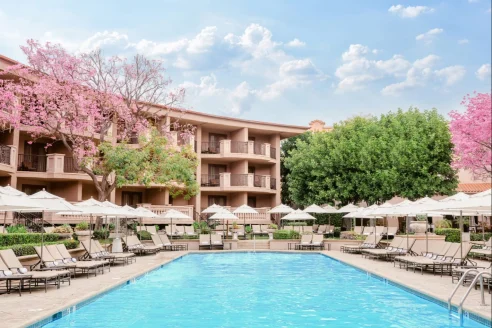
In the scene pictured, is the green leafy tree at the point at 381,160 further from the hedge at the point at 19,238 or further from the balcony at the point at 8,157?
the hedge at the point at 19,238

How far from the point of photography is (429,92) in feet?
96.0

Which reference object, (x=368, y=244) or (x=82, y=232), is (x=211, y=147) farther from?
(x=368, y=244)

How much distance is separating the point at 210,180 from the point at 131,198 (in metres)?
6.35

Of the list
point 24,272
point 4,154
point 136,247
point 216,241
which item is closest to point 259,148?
point 216,241

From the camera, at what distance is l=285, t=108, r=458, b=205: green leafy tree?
32.0 meters

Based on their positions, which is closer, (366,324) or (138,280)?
(366,324)

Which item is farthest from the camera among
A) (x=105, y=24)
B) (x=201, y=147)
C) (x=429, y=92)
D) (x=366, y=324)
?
(x=201, y=147)

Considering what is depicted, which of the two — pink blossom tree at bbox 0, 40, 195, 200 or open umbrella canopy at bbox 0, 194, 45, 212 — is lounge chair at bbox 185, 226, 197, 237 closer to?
pink blossom tree at bbox 0, 40, 195, 200

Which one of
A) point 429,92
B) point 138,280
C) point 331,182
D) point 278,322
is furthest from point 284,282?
point 331,182

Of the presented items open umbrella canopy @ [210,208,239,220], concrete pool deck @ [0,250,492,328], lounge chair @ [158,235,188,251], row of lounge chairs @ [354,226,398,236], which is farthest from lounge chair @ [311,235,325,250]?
concrete pool deck @ [0,250,492,328]

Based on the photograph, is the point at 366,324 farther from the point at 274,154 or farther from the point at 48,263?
the point at 274,154

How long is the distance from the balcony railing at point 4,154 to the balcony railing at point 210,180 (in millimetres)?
15734

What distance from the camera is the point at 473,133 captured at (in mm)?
26984

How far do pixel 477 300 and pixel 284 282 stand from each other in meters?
6.98
